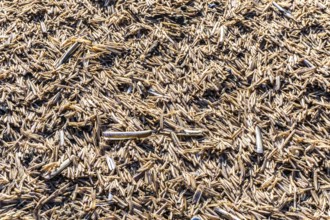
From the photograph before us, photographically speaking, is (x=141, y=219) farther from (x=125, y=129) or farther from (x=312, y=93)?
(x=312, y=93)

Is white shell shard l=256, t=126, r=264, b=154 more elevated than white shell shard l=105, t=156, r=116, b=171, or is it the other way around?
white shell shard l=256, t=126, r=264, b=154

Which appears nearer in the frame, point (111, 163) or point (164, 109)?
point (111, 163)

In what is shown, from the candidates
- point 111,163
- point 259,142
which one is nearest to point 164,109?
point 111,163

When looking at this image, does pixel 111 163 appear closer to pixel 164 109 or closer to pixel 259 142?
pixel 164 109

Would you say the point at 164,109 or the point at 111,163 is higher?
the point at 164,109

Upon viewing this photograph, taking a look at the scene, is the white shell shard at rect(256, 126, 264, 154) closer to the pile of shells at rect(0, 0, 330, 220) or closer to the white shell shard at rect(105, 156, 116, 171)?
the pile of shells at rect(0, 0, 330, 220)

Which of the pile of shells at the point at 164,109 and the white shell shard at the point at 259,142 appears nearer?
the pile of shells at the point at 164,109

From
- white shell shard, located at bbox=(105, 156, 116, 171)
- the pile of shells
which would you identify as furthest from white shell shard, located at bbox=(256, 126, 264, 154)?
white shell shard, located at bbox=(105, 156, 116, 171)

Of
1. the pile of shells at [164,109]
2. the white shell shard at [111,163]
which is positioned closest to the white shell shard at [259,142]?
the pile of shells at [164,109]

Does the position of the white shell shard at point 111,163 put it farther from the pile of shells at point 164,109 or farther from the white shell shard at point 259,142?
the white shell shard at point 259,142
